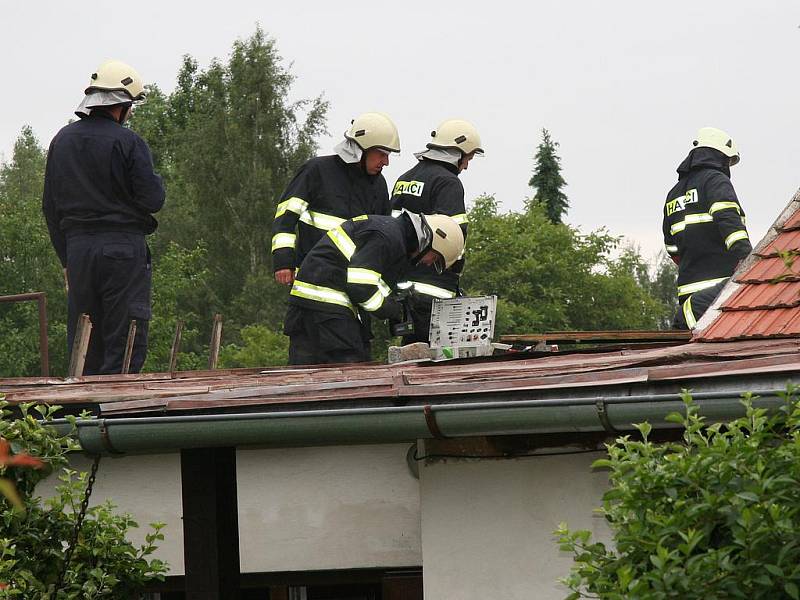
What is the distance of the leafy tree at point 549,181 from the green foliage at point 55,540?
5318 centimetres

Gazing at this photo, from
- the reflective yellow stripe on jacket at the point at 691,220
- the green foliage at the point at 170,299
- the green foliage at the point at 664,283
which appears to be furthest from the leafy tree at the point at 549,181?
the reflective yellow stripe on jacket at the point at 691,220

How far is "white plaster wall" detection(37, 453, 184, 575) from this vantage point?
578 cm

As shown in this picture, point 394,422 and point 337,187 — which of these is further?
point 337,187

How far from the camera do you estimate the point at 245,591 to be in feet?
20.1

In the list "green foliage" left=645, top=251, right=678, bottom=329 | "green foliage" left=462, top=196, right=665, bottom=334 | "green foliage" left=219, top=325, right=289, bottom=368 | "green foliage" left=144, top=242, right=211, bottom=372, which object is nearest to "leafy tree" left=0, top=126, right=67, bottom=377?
"green foliage" left=144, top=242, right=211, bottom=372

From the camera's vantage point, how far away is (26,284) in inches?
1693

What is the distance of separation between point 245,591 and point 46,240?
123 feet

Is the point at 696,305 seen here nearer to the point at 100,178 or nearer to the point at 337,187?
the point at 337,187

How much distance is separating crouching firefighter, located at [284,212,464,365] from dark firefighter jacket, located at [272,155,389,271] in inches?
22.6

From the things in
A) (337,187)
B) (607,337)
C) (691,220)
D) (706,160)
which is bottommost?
→ (607,337)

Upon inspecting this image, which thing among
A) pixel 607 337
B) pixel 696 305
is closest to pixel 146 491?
pixel 607 337

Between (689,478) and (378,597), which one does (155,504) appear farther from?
(689,478)

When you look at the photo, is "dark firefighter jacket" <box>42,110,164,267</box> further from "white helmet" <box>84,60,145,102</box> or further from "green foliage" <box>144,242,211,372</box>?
"green foliage" <box>144,242,211,372</box>

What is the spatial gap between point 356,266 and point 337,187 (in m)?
1.23
